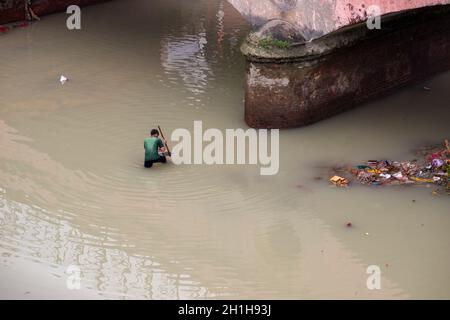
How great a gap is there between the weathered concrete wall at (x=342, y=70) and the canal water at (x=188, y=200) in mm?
298

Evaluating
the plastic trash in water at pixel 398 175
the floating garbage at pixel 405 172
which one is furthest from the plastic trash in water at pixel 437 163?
the plastic trash in water at pixel 398 175

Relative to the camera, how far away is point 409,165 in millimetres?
11211

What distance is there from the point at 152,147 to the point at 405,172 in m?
3.73

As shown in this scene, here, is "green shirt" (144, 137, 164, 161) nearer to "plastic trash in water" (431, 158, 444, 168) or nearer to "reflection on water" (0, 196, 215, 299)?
"reflection on water" (0, 196, 215, 299)

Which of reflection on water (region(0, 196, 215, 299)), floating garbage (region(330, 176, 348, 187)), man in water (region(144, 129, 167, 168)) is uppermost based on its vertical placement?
man in water (region(144, 129, 167, 168))

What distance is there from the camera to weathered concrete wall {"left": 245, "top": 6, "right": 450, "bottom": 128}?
38.7 feet

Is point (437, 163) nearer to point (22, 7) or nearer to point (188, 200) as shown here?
point (188, 200)

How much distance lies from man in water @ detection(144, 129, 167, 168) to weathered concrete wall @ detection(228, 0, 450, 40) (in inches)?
101

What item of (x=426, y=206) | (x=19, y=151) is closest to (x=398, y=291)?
(x=426, y=206)

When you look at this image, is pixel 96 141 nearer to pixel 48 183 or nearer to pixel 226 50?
pixel 48 183

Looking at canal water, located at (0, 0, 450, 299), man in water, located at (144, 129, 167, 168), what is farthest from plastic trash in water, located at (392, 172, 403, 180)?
man in water, located at (144, 129, 167, 168)

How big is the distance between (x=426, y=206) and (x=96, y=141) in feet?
17.2

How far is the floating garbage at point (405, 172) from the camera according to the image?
10.8 metres

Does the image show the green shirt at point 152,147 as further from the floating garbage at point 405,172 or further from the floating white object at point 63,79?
the floating white object at point 63,79
